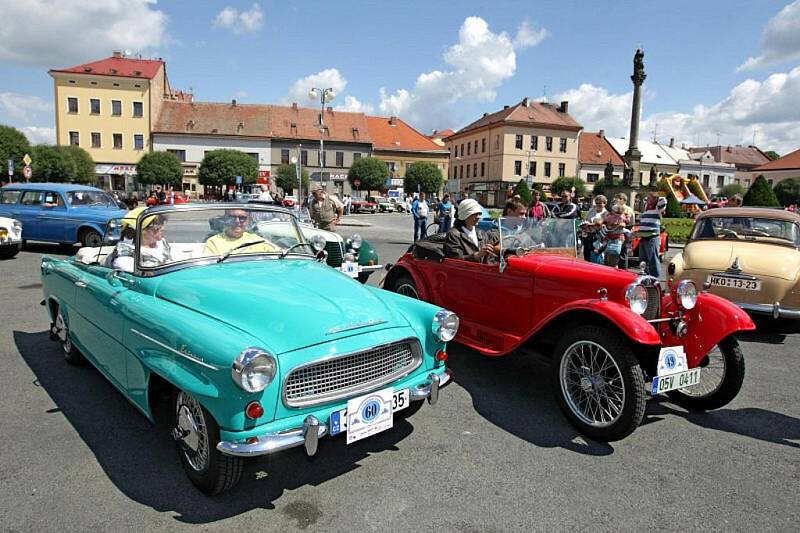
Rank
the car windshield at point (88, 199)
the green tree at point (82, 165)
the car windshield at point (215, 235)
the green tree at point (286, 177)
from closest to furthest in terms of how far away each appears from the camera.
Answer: the car windshield at point (215, 235)
the car windshield at point (88, 199)
the green tree at point (82, 165)
the green tree at point (286, 177)

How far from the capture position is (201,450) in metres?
Answer: 3.10

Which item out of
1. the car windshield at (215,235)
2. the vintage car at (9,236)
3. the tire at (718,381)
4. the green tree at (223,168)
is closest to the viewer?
the car windshield at (215,235)

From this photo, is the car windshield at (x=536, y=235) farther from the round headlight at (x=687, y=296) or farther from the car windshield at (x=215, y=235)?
the car windshield at (x=215, y=235)

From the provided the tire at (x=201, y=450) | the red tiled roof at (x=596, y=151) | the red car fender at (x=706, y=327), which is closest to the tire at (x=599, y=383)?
the red car fender at (x=706, y=327)

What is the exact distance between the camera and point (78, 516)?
286 centimetres

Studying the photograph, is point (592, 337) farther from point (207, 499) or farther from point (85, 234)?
point (85, 234)

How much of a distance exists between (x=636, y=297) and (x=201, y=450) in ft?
10.8

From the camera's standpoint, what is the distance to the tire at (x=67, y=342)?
501 cm

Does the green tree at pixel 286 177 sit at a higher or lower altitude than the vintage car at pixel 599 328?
higher

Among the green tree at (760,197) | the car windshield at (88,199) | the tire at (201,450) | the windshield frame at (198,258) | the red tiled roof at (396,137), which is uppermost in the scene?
the red tiled roof at (396,137)

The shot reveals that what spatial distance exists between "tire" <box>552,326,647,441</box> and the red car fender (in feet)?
1.97

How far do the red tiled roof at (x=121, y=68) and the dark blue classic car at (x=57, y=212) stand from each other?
51.2 meters

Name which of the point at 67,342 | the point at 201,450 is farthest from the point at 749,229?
the point at 67,342

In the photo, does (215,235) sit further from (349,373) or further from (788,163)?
(788,163)
